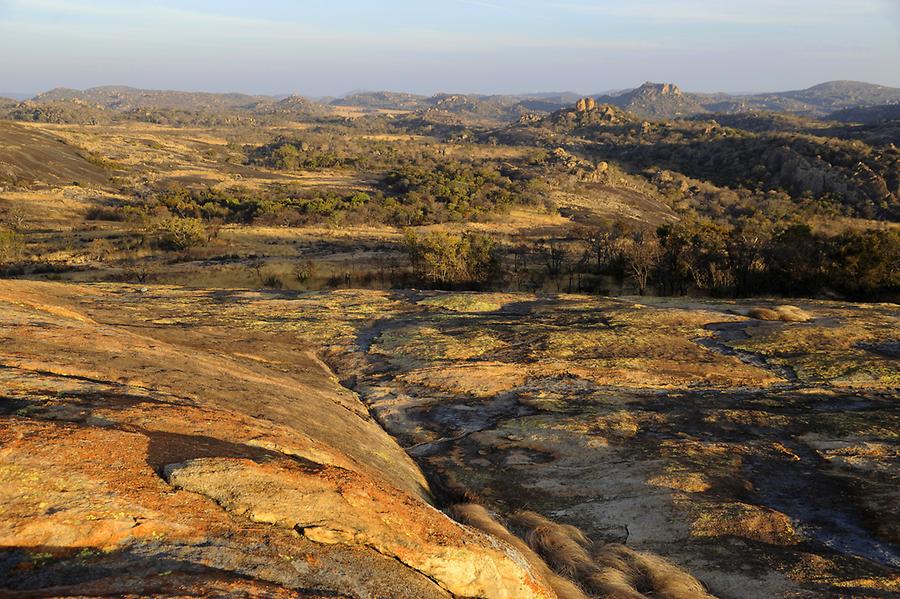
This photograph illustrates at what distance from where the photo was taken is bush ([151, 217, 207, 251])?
5394 centimetres

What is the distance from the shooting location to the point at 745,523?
909 cm

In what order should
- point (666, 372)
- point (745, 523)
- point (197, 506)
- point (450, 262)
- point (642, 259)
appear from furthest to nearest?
1. point (450, 262)
2. point (642, 259)
3. point (666, 372)
4. point (745, 523)
5. point (197, 506)

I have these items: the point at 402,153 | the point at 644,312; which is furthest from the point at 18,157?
the point at 644,312

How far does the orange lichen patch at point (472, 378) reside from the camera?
1491cm

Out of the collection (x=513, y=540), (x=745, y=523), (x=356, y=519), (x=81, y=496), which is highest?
(x=81, y=496)

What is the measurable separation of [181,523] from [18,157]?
4460 inches

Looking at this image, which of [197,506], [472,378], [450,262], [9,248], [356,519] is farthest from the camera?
[9,248]

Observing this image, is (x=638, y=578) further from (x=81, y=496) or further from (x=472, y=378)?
(x=472, y=378)

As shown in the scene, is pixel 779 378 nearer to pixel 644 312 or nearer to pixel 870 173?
pixel 644 312

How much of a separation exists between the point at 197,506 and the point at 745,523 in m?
8.31

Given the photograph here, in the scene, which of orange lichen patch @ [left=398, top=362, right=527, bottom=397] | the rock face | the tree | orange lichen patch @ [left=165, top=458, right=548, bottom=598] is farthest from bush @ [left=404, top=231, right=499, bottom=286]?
orange lichen patch @ [left=165, top=458, right=548, bottom=598]

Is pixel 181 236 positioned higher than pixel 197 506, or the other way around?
pixel 197 506

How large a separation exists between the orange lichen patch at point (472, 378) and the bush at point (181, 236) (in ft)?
150

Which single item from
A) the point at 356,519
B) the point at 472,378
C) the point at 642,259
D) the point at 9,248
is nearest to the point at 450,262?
the point at 642,259
